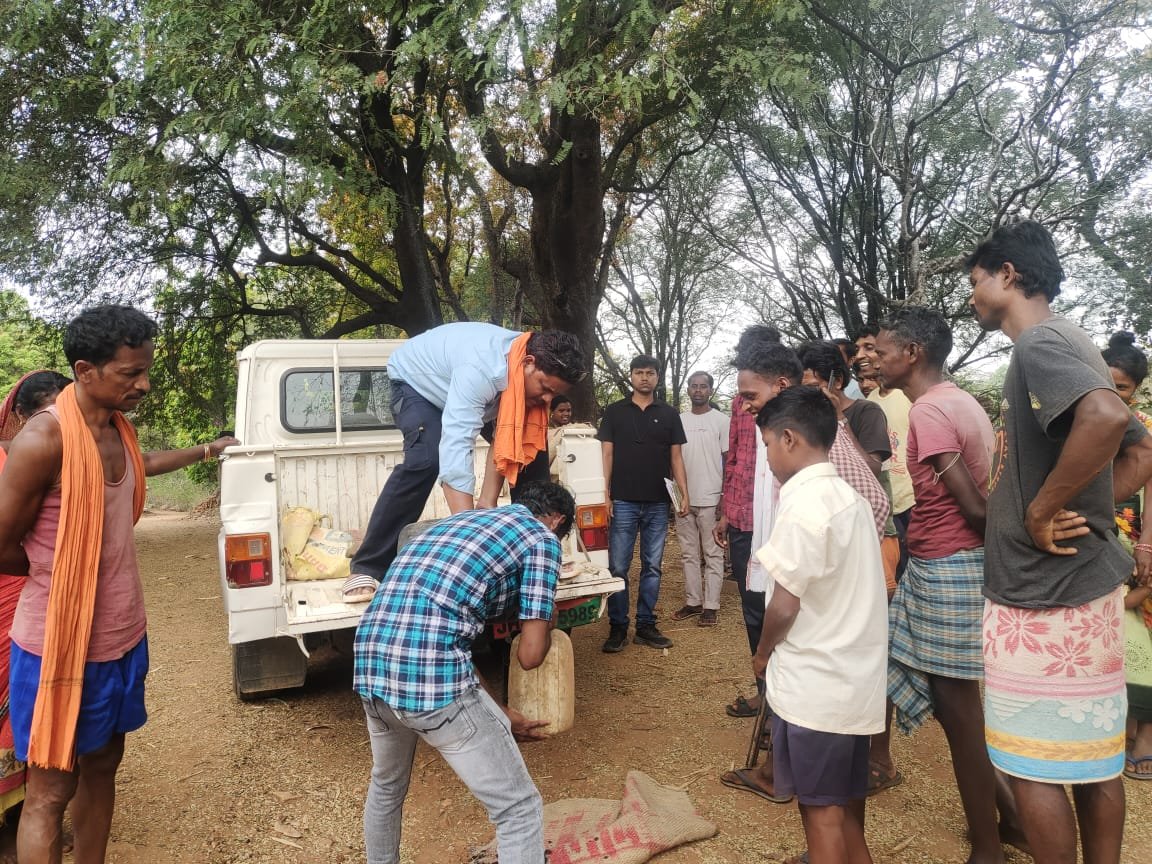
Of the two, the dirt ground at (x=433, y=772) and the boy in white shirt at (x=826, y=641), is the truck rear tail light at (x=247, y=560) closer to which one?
the dirt ground at (x=433, y=772)

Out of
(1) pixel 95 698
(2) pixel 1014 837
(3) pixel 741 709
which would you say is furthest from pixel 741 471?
(1) pixel 95 698

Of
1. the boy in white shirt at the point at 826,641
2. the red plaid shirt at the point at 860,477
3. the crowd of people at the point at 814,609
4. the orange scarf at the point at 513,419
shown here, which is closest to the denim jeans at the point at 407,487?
the orange scarf at the point at 513,419

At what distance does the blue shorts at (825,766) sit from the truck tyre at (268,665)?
301 cm

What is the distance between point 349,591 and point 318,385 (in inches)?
79.3

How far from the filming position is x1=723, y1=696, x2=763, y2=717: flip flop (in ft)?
13.8

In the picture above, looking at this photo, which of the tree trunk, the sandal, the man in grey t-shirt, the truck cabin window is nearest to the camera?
the man in grey t-shirt

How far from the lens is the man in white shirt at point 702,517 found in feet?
19.6

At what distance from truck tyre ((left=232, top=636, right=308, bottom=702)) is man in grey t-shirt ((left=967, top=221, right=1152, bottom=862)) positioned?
136 inches

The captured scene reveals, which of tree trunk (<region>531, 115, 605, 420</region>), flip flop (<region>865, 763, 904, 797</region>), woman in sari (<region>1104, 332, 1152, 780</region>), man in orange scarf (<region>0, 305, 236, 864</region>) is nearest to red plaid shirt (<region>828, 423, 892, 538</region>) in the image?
flip flop (<region>865, 763, 904, 797</region>)

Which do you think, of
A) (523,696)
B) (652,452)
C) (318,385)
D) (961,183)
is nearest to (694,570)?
(652,452)

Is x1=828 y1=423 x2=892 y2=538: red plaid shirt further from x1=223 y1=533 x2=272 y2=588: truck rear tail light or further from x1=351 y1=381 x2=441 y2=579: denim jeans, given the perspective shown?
x1=223 y1=533 x2=272 y2=588: truck rear tail light

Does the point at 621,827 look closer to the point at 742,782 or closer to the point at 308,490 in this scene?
the point at 742,782

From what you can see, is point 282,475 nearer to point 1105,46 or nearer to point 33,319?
point 33,319

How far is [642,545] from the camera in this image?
18.7ft
